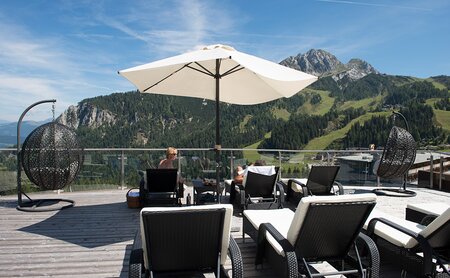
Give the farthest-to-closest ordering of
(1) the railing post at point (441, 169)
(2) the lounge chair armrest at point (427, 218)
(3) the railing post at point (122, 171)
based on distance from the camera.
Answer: (1) the railing post at point (441, 169) < (3) the railing post at point (122, 171) < (2) the lounge chair armrest at point (427, 218)

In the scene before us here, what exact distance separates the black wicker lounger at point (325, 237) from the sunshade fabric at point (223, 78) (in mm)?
1865

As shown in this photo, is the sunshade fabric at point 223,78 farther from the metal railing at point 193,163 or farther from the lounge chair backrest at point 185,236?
the lounge chair backrest at point 185,236

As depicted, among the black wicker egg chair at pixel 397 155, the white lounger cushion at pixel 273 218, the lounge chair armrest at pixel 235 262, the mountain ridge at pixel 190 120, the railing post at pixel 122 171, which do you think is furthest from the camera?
the mountain ridge at pixel 190 120

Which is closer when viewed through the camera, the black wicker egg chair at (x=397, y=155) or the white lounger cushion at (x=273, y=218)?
the white lounger cushion at (x=273, y=218)

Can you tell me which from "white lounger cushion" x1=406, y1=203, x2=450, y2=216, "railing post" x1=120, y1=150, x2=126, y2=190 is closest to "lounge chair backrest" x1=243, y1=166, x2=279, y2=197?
"white lounger cushion" x1=406, y1=203, x2=450, y2=216

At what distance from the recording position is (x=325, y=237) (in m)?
3.05

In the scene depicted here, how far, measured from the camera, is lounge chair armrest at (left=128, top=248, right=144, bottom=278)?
8.39 ft

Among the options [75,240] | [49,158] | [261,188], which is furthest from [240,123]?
[75,240]

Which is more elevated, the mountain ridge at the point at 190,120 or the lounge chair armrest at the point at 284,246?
→ the mountain ridge at the point at 190,120

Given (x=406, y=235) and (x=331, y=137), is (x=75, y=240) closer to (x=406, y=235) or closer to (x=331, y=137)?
(x=406, y=235)

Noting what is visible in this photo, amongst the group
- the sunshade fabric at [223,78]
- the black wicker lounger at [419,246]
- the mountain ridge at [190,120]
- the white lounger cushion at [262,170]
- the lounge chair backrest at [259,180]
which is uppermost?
the mountain ridge at [190,120]

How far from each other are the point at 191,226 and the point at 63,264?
1.87m

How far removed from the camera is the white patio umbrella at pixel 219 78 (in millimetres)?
4508

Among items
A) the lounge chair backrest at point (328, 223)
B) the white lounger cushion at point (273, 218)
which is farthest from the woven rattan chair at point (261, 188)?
the lounge chair backrest at point (328, 223)
